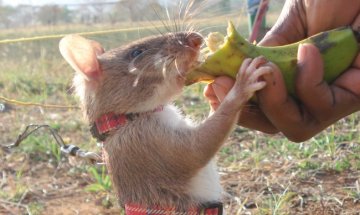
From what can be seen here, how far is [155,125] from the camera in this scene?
235 cm

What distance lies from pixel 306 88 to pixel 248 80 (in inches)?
9.6

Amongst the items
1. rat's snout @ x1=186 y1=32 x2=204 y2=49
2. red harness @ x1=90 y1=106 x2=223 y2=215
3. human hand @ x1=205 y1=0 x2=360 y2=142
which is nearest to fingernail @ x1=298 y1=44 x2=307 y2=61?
human hand @ x1=205 y1=0 x2=360 y2=142

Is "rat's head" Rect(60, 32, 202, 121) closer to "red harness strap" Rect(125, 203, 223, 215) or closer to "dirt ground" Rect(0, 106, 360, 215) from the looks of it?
"red harness strap" Rect(125, 203, 223, 215)

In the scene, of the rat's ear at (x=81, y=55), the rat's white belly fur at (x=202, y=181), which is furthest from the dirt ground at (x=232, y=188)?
the rat's ear at (x=81, y=55)

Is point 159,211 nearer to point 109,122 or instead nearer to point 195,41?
point 109,122

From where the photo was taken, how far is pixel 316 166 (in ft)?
12.0

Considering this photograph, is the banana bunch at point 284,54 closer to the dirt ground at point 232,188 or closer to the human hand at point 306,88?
the human hand at point 306,88

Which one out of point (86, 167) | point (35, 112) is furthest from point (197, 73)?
point (35, 112)

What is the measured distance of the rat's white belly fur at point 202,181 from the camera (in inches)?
92.4

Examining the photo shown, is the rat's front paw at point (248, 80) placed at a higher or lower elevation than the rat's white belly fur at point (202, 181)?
higher

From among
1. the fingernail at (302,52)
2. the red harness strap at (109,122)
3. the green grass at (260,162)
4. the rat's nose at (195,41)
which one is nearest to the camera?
the fingernail at (302,52)

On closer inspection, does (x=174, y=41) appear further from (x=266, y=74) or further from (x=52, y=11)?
(x=52, y=11)

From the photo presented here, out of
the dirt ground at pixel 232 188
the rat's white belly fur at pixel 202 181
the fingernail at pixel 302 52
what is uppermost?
the fingernail at pixel 302 52

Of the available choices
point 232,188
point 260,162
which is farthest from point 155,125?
point 260,162
